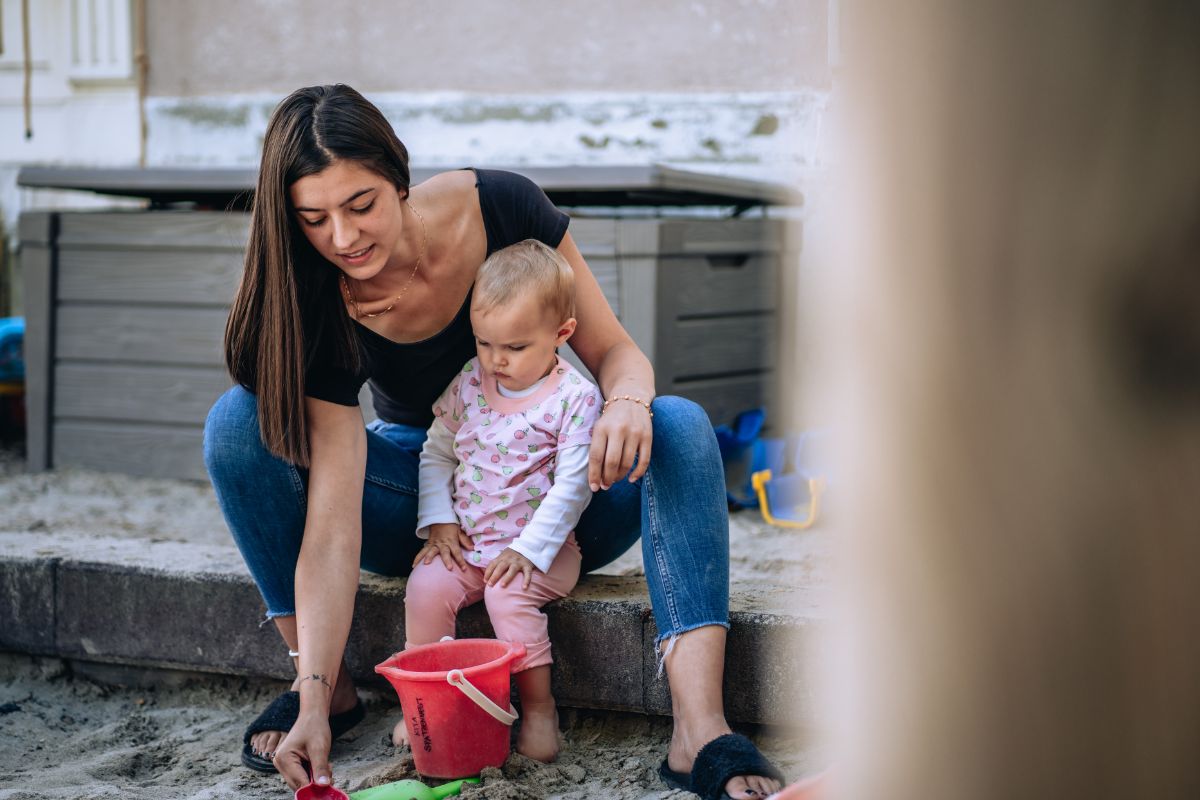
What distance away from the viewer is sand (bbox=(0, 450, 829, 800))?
1920 mm

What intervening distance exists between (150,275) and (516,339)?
2.41 meters

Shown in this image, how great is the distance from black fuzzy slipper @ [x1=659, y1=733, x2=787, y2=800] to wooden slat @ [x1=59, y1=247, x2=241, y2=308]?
2632 mm

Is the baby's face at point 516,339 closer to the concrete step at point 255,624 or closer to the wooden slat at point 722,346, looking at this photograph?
the concrete step at point 255,624

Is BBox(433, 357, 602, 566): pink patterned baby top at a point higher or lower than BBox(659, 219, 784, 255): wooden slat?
lower

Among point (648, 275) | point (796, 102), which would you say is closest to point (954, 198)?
point (648, 275)

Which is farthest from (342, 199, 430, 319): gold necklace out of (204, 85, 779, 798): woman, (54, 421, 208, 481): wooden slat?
(54, 421, 208, 481): wooden slat

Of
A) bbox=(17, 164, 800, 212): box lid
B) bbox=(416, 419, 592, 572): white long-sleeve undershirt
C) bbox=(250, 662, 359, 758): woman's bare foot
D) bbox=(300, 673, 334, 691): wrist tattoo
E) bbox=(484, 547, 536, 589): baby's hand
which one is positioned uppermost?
bbox=(17, 164, 800, 212): box lid

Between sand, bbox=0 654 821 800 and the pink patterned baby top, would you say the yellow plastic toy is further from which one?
the pink patterned baby top

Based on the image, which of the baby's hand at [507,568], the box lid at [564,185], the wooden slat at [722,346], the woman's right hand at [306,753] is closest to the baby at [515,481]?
the baby's hand at [507,568]

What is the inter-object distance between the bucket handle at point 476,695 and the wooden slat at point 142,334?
2.42 meters

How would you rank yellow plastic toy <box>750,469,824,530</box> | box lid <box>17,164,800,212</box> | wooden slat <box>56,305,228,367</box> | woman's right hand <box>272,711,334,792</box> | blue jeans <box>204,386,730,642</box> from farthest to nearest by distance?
wooden slat <box>56,305,228,367</box>
box lid <box>17,164,800,212</box>
yellow plastic toy <box>750,469,824,530</box>
blue jeans <box>204,386,730,642</box>
woman's right hand <box>272,711,334,792</box>

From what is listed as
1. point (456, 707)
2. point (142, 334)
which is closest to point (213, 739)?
point (456, 707)

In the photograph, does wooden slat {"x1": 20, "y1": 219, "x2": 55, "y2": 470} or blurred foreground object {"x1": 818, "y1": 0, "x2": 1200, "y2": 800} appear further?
wooden slat {"x1": 20, "y1": 219, "x2": 55, "y2": 470}

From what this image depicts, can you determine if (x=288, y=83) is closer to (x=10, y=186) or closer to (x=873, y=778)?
(x=10, y=186)
